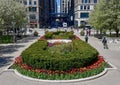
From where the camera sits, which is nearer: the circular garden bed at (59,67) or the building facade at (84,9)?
the circular garden bed at (59,67)

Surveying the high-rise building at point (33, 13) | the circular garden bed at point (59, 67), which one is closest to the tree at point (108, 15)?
the circular garden bed at point (59, 67)

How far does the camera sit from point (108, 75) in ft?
50.5

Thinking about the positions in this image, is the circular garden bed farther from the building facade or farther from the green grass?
the building facade

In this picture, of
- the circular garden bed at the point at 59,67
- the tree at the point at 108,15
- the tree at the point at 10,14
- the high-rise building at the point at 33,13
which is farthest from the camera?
the high-rise building at the point at 33,13

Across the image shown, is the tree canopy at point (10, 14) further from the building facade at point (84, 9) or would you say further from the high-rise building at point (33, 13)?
the building facade at point (84, 9)

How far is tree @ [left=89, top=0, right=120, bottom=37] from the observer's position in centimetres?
4340

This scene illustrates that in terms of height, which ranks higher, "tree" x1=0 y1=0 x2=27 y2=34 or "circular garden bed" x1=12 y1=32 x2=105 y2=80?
"tree" x1=0 y1=0 x2=27 y2=34

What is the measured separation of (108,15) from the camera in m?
43.7

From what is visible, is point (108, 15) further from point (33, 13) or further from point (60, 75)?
point (33, 13)

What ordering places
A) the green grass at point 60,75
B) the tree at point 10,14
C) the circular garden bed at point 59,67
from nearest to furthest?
the green grass at point 60,75, the circular garden bed at point 59,67, the tree at point 10,14

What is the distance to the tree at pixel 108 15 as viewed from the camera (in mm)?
43397

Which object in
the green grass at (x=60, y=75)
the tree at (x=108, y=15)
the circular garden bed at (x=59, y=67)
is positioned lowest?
the green grass at (x=60, y=75)

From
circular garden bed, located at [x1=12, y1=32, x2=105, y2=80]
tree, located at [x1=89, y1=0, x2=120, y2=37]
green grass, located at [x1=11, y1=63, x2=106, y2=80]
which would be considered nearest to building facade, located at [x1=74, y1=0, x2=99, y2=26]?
tree, located at [x1=89, y1=0, x2=120, y2=37]

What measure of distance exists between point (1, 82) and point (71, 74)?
393cm
